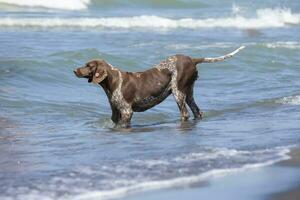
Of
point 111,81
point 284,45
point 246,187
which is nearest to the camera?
point 246,187

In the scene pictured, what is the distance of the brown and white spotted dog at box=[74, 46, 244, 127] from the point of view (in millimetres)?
10512

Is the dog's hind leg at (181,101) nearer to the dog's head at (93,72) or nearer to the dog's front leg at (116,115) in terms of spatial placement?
the dog's front leg at (116,115)

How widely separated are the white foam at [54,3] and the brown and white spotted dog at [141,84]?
23.9m

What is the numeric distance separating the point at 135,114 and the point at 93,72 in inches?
66.0

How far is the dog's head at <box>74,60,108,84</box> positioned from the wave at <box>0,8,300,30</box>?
49.5 ft

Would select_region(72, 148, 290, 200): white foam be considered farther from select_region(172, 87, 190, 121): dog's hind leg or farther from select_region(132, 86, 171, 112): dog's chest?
select_region(172, 87, 190, 121): dog's hind leg

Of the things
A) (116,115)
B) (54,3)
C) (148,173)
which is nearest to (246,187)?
(148,173)

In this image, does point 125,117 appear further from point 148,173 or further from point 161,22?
point 161,22

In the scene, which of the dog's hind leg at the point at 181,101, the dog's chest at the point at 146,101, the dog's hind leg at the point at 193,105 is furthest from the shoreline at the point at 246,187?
the dog's hind leg at the point at 193,105

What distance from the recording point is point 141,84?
1082 cm

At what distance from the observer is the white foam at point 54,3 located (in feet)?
113

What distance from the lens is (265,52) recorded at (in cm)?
1972

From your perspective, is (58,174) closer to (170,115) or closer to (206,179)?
(206,179)

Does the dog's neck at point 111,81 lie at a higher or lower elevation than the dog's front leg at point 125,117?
higher
